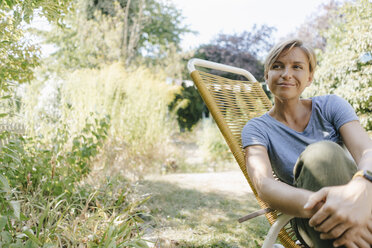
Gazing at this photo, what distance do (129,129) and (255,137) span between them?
10.7 feet

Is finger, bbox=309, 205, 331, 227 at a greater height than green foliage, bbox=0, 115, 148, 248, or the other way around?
finger, bbox=309, 205, 331, 227

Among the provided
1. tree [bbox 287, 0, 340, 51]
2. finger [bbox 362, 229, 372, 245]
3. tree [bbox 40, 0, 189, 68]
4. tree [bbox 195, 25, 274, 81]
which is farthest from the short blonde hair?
tree [bbox 287, 0, 340, 51]

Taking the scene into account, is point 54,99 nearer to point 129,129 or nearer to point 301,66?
point 129,129

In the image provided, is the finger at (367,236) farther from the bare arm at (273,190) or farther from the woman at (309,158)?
the bare arm at (273,190)

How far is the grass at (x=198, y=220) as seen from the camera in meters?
2.18

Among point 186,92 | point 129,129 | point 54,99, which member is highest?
point 54,99

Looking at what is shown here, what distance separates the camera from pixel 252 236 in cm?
234

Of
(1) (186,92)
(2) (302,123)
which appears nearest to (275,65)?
(2) (302,123)

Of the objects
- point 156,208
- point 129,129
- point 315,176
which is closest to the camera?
point 315,176

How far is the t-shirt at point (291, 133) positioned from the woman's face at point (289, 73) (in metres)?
0.15

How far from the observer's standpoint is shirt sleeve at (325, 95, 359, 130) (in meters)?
1.46

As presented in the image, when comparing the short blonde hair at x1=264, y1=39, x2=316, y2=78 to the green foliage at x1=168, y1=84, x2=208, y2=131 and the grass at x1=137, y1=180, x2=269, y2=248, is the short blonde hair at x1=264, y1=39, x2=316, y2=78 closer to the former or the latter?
the grass at x1=137, y1=180, x2=269, y2=248

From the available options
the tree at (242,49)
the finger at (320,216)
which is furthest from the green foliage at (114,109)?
the tree at (242,49)

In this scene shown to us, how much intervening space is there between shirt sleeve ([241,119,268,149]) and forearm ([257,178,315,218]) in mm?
234
